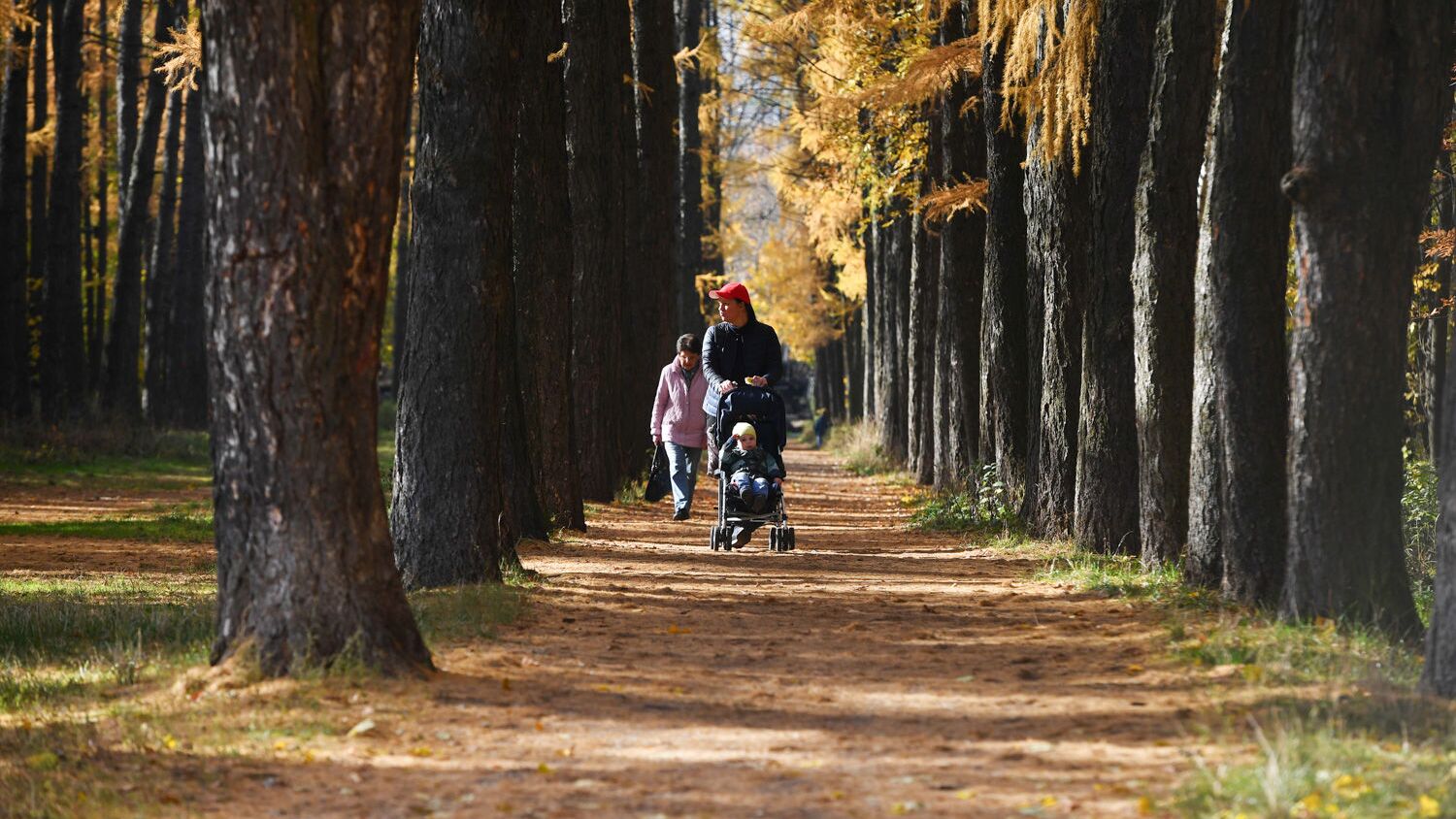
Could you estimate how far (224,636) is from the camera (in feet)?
26.5

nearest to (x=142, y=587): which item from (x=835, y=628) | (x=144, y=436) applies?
(x=835, y=628)

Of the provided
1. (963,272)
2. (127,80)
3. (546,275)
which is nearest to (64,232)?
(127,80)

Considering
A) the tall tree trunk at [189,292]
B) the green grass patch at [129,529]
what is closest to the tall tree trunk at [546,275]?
the green grass patch at [129,529]

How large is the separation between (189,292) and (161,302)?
158 cm

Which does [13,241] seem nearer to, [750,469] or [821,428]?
[750,469]

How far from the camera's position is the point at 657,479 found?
912 inches

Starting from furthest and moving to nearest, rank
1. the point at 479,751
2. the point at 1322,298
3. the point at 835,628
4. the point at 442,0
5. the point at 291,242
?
the point at 442,0
the point at 835,628
the point at 1322,298
the point at 291,242
the point at 479,751

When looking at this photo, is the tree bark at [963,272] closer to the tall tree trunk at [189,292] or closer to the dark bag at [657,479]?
the dark bag at [657,479]

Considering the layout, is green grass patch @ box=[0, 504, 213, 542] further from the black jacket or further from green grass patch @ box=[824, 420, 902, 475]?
green grass patch @ box=[824, 420, 902, 475]

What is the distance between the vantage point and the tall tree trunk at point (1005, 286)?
18344 millimetres

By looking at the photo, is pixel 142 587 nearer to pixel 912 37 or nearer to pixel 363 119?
pixel 363 119

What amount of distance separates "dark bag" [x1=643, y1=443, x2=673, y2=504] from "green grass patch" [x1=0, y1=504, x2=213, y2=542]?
234 inches

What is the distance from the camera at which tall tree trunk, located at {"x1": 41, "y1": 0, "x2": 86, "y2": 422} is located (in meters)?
29.3

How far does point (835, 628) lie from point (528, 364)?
735 centimetres
